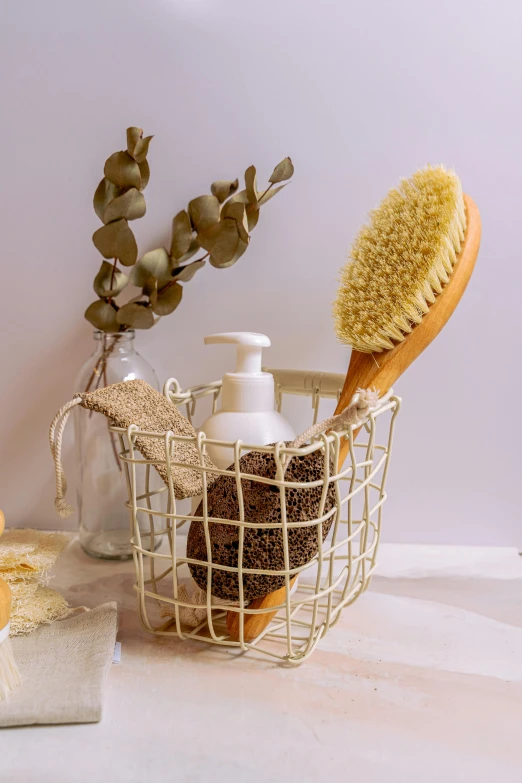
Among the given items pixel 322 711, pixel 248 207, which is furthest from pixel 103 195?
pixel 322 711

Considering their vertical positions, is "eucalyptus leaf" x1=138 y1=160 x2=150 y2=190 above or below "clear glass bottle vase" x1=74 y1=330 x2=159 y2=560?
above

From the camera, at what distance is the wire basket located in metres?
0.40

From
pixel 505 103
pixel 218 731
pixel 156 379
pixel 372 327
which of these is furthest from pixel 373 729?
pixel 505 103

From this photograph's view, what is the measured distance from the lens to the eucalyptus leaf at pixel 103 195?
0.57 meters

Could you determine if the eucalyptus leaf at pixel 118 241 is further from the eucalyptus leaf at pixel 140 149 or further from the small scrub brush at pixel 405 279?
the small scrub brush at pixel 405 279

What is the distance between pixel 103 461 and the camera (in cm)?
64

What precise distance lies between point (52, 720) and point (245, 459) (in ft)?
0.64

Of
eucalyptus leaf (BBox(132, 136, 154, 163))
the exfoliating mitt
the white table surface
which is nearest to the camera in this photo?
the white table surface

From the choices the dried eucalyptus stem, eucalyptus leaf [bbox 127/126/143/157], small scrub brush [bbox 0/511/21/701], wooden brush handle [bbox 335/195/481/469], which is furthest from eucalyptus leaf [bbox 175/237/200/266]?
small scrub brush [bbox 0/511/21/701]

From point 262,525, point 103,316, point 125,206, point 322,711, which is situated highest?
point 125,206

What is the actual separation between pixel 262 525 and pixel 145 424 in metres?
0.13

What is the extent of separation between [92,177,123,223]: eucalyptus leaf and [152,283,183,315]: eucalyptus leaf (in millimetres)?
88

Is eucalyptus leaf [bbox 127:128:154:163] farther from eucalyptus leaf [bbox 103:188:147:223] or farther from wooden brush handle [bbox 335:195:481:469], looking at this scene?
wooden brush handle [bbox 335:195:481:469]

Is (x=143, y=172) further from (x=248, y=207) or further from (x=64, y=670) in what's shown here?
(x=64, y=670)
